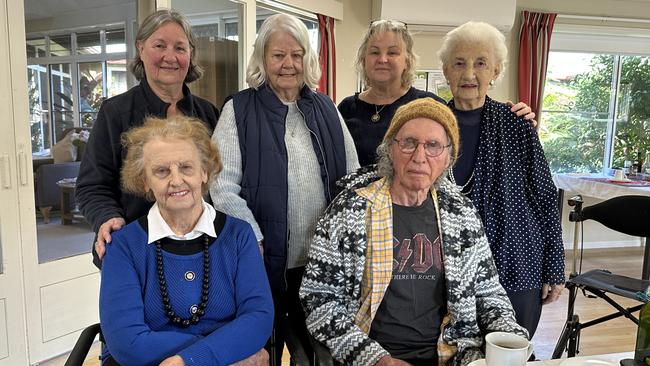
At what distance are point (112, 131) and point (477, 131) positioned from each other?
1.27m

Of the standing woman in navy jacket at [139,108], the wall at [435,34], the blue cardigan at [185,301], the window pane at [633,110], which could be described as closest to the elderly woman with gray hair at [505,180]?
the blue cardigan at [185,301]

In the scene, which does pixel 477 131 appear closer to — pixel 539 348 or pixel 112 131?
pixel 112 131

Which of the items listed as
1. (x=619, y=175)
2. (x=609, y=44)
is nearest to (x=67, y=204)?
(x=619, y=175)

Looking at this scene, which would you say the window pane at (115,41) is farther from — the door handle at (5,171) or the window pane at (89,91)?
the door handle at (5,171)

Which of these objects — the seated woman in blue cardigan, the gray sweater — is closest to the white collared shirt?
the seated woman in blue cardigan

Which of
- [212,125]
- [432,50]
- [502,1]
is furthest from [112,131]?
[502,1]

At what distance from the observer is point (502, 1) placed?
505 centimetres

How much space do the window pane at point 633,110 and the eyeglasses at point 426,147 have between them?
5.55 m

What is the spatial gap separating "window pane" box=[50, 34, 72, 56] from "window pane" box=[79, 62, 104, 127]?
142mm

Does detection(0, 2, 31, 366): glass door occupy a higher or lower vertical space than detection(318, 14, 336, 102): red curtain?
lower

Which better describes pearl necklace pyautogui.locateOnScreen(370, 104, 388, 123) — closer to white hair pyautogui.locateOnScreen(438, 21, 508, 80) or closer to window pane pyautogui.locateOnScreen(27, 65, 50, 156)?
white hair pyautogui.locateOnScreen(438, 21, 508, 80)

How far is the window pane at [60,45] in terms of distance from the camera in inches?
110

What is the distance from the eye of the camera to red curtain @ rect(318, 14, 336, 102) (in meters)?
4.80

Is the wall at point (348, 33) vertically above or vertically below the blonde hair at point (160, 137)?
above
